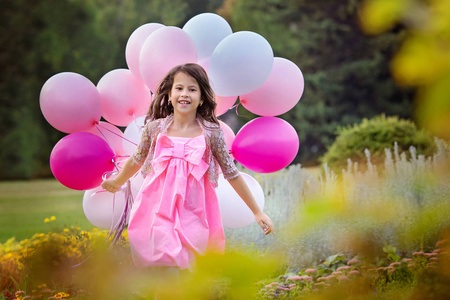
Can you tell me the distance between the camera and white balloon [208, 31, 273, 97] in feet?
8.77

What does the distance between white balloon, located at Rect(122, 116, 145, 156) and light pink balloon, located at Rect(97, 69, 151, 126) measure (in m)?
0.07

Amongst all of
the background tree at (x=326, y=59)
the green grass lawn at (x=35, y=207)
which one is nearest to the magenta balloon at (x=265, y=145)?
the green grass lawn at (x=35, y=207)

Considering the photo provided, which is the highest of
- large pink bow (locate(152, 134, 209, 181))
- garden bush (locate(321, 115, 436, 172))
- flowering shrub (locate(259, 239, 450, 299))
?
large pink bow (locate(152, 134, 209, 181))

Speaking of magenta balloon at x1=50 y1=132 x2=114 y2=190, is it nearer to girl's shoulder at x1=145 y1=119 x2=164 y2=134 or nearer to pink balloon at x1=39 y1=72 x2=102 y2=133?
pink balloon at x1=39 y1=72 x2=102 y2=133

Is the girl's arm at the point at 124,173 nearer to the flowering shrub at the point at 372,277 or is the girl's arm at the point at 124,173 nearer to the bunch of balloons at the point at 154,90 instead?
the bunch of balloons at the point at 154,90

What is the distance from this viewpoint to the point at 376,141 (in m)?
5.54

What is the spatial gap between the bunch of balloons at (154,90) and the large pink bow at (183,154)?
573 mm

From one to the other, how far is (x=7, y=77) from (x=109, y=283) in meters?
11.9

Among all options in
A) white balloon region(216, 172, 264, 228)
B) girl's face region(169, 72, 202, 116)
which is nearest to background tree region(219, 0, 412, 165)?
white balloon region(216, 172, 264, 228)

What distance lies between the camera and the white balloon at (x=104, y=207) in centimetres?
303

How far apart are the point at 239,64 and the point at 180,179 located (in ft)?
2.54

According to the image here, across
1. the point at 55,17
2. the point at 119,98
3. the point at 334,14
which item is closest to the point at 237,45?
the point at 119,98

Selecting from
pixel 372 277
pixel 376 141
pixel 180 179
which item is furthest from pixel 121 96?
pixel 376 141

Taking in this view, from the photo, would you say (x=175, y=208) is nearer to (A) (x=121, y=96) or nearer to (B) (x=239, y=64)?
(B) (x=239, y=64)
